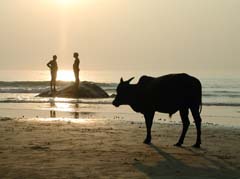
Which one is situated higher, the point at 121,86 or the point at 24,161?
the point at 121,86

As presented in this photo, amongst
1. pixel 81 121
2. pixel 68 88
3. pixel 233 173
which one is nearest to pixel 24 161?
pixel 233 173

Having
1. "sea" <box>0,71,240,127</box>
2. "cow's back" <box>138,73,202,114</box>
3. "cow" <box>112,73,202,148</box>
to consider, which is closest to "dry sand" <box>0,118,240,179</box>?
"cow" <box>112,73,202,148</box>

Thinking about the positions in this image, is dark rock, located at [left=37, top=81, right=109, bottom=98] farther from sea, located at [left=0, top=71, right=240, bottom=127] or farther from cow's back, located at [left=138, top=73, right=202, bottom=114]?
cow's back, located at [left=138, top=73, right=202, bottom=114]

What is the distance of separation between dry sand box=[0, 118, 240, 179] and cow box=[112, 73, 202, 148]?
2.29 ft

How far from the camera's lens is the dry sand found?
913cm

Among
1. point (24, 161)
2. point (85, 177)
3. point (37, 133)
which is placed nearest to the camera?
point (85, 177)

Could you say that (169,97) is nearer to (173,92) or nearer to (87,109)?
(173,92)

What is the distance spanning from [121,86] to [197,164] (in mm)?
4125

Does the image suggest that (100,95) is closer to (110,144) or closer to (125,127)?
(125,127)

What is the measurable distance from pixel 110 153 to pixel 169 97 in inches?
98.6

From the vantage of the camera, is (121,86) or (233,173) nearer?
(233,173)

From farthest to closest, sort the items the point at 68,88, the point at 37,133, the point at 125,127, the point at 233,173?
1. the point at 68,88
2. the point at 125,127
3. the point at 37,133
4. the point at 233,173

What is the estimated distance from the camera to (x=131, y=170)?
9.32 metres

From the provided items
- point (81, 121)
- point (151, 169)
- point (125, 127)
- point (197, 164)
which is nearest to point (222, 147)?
point (197, 164)
